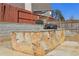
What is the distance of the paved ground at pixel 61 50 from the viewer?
4.88 feet

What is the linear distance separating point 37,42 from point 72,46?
35 centimetres

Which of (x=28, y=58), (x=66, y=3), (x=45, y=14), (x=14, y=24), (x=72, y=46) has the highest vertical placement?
(x=66, y=3)

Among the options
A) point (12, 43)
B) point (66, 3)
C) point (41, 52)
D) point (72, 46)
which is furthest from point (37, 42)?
point (66, 3)

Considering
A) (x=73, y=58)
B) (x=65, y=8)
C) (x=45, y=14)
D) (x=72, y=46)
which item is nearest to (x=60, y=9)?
(x=65, y=8)

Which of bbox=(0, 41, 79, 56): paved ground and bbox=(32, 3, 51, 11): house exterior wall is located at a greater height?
bbox=(32, 3, 51, 11): house exterior wall

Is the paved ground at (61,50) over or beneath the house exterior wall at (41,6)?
beneath

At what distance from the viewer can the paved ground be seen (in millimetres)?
1487

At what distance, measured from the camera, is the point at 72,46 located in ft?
4.91

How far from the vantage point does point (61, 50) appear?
150 centimetres

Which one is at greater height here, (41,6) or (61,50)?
(41,6)

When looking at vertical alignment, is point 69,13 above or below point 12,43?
above

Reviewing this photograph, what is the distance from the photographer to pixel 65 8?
1507 mm

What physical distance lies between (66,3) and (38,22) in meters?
0.34

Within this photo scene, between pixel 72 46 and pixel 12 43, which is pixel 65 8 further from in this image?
pixel 12 43
